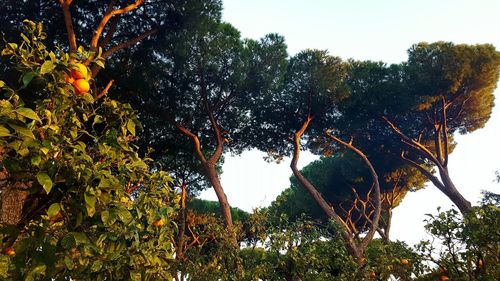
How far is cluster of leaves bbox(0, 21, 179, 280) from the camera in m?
1.72

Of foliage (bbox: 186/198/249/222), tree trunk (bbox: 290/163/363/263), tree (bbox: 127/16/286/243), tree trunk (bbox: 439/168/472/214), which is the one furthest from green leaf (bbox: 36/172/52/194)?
foliage (bbox: 186/198/249/222)

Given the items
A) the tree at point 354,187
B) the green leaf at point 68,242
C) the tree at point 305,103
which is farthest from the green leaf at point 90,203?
the tree at point 354,187

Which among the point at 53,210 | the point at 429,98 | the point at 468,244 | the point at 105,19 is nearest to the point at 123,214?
the point at 53,210

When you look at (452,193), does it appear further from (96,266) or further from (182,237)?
(96,266)

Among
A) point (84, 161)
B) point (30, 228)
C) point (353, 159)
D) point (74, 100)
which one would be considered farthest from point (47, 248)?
point (353, 159)

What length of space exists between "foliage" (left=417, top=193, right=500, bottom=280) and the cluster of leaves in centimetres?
427

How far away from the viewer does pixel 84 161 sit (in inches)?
79.6

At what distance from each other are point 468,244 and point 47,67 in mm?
5250

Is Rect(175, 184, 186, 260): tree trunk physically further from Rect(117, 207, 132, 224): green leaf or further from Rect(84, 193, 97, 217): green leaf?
Rect(84, 193, 97, 217): green leaf

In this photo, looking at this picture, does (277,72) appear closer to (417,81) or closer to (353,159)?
(417,81)

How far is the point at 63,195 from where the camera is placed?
1.98 meters

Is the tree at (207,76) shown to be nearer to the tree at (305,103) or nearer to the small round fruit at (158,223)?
the tree at (305,103)

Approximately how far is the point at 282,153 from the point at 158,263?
14.1 m

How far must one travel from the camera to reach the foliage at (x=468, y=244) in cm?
489
